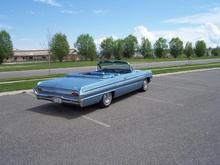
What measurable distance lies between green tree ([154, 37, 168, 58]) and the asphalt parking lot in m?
68.8

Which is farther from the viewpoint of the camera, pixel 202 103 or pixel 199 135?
pixel 202 103

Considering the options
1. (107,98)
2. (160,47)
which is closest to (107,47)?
(160,47)

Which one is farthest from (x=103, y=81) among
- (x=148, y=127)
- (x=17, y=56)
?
(x=17, y=56)

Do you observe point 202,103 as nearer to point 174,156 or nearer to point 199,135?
point 199,135

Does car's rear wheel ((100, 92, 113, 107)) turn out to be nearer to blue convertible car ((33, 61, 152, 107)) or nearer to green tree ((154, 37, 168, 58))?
blue convertible car ((33, 61, 152, 107))

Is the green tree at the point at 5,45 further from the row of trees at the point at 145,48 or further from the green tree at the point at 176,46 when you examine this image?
the green tree at the point at 176,46

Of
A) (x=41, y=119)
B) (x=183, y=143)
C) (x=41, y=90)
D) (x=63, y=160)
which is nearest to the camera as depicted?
(x=63, y=160)

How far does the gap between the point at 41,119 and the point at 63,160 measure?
2286 mm

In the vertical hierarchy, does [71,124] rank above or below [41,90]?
below

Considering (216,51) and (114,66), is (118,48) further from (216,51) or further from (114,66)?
(114,66)

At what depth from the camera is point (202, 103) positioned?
23.0ft

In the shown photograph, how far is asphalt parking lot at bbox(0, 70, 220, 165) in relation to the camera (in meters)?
3.45

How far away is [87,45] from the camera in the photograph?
218 feet

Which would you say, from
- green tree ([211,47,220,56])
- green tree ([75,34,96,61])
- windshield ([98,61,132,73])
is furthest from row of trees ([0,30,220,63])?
windshield ([98,61,132,73])
